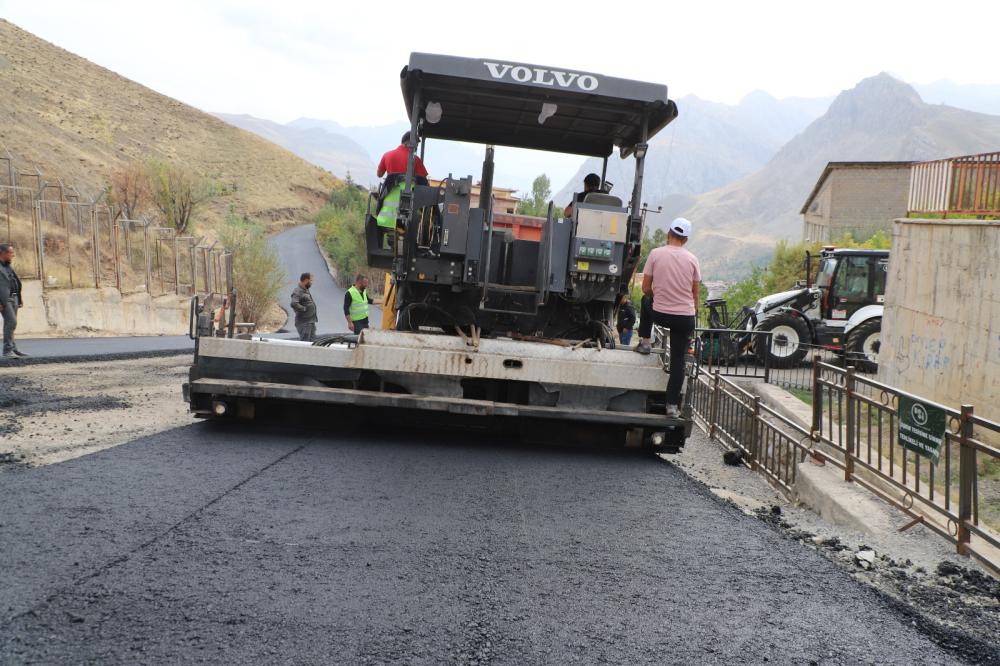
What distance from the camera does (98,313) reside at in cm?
2138

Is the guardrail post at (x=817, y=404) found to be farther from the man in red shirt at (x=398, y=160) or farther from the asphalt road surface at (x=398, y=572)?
the man in red shirt at (x=398, y=160)

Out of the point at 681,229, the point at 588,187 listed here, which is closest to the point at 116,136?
the point at 588,187

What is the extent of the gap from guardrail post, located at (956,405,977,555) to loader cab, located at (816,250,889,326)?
1508cm

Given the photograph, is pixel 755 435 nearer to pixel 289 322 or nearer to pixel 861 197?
pixel 289 322

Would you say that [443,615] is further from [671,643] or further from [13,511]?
[13,511]

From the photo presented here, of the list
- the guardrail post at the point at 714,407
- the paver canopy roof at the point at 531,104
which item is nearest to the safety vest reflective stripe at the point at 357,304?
the paver canopy roof at the point at 531,104

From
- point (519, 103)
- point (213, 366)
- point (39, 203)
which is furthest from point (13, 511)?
point (39, 203)

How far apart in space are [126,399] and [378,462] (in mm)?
4622

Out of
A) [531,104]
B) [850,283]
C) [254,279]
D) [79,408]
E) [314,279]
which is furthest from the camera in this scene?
[314,279]

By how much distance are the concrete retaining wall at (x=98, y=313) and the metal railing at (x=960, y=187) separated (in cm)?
1789

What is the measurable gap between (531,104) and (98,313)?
17074 millimetres

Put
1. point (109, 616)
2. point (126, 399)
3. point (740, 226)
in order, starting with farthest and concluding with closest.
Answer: point (740, 226)
point (126, 399)
point (109, 616)

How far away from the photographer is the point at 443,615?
351 cm

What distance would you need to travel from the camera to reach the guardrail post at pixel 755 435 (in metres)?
8.76
